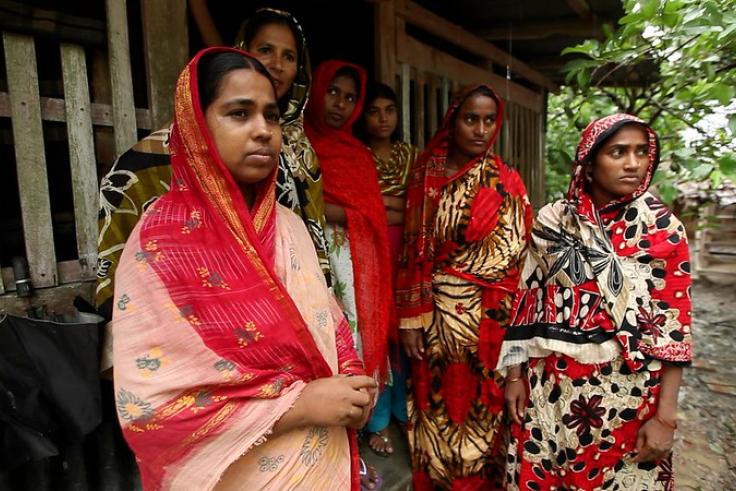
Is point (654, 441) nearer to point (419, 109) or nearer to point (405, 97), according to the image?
point (405, 97)

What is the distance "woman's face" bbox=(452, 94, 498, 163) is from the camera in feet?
7.15

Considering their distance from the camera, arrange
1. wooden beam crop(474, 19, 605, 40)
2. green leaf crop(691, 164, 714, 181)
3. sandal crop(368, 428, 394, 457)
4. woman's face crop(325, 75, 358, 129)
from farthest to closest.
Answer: wooden beam crop(474, 19, 605, 40) < green leaf crop(691, 164, 714, 181) < sandal crop(368, 428, 394, 457) < woman's face crop(325, 75, 358, 129)

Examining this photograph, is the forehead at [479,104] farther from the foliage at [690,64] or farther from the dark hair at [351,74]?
the foliage at [690,64]

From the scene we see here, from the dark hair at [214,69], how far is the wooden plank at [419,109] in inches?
97.8

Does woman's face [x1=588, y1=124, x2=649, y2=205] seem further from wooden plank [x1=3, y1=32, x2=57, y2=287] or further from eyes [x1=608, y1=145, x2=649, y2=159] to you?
wooden plank [x1=3, y1=32, x2=57, y2=287]

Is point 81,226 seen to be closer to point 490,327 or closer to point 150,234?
point 150,234

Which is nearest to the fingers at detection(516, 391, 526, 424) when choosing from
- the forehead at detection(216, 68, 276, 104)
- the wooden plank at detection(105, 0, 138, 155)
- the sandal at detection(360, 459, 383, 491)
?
the sandal at detection(360, 459, 383, 491)

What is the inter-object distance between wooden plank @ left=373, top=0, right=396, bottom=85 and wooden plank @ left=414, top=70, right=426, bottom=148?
41 centimetres

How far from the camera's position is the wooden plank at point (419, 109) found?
3.45 metres

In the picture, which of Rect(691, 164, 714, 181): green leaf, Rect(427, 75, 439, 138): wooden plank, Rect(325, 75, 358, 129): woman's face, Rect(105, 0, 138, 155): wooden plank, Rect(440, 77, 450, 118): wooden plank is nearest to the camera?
Rect(105, 0, 138, 155): wooden plank

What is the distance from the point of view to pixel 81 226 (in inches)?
68.7

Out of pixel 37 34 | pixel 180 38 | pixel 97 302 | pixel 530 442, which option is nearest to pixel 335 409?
pixel 97 302

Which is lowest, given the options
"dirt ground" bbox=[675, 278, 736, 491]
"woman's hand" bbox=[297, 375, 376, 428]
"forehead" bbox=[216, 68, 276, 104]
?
"dirt ground" bbox=[675, 278, 736, 491]

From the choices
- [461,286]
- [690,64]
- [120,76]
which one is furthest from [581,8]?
[120,76]
